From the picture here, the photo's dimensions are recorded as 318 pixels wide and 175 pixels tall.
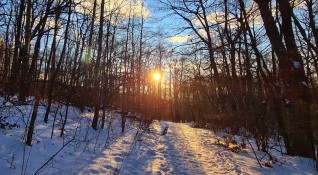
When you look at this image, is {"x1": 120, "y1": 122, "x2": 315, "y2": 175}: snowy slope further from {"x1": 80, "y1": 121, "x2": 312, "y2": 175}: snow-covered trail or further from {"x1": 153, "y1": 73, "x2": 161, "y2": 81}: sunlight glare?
{"x1": 153, "y1": 73, "x2": 161, "y2": 81}: sunlight glare

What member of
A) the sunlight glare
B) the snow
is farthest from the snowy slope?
the sunlight glare

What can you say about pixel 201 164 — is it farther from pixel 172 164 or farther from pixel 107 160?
pixel 107 160

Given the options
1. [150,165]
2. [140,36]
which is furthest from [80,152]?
[140,36]

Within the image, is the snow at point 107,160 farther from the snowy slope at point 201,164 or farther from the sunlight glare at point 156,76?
the sunlight glare at point 156,76

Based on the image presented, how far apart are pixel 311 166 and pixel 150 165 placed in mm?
5003

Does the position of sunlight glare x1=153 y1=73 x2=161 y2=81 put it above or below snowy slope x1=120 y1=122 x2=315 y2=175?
above

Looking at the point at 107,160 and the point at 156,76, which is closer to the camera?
the point at 107,160

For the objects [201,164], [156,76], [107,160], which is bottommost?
[201,164]

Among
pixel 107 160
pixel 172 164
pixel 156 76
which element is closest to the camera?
pixel 107 160

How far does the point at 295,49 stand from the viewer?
7.18m

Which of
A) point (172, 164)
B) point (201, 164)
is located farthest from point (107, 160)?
point (201, 164)

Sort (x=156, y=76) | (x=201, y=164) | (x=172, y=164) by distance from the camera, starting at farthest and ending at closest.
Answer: (x=156, y=76) → (x=201, y=164) → (x=172, y=164)

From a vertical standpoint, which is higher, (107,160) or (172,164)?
(107,160)

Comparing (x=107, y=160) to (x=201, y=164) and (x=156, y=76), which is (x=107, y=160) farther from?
(x=156, y=76)
